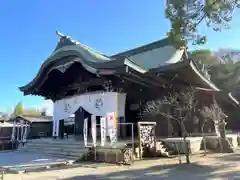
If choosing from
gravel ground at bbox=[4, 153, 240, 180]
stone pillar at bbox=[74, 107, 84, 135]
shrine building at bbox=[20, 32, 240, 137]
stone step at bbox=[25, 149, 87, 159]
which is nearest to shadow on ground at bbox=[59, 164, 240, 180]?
gravel ground at bbox=[4, 153, 240, 180]

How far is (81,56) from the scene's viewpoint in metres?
11.6

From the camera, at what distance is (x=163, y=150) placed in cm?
1024

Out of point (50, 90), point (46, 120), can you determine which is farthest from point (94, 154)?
point (46, 120)

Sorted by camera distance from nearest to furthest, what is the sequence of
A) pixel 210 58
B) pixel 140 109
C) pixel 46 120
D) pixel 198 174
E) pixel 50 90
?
pixel 198 174, pixel 140 109, pixel 50 90, pixel 46 120, pixel 210 58

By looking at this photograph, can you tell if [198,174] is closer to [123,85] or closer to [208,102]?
[123,85]

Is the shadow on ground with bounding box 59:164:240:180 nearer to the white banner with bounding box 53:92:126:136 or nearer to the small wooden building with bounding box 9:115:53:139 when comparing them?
the white banner with bounding box 53:92:126:136

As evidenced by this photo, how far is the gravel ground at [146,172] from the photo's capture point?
21.2ft

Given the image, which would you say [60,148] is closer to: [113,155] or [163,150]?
[113,155]

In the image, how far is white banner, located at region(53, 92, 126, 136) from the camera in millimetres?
11406

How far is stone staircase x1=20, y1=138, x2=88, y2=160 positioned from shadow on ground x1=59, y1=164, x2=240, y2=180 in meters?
3.12

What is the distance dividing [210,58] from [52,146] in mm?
20807

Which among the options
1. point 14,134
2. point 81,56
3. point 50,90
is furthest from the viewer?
point 14,134

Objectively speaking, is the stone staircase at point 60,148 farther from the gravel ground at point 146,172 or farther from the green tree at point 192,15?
the green tree at point 192,15

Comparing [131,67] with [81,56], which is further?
[81,56]
